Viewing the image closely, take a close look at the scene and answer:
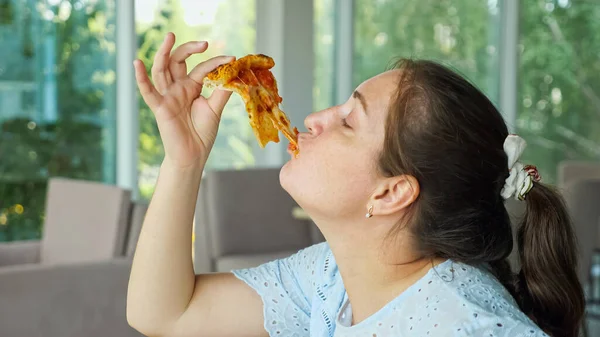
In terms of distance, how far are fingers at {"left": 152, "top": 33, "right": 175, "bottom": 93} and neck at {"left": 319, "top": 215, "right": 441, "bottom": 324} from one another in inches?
17.2

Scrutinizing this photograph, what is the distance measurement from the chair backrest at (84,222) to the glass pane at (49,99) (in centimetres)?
115

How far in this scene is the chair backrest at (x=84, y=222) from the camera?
342 centimetres

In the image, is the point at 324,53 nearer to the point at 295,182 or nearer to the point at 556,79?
the point at 556,79

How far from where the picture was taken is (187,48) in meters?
1.64

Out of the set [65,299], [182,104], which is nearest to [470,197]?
[182,104]

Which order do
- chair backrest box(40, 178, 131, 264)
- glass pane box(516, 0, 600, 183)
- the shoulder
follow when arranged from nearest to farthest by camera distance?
the shoulder < chair backrest box(40, 178, 131, 264) < glass pane box(516, 0, 600, 183)

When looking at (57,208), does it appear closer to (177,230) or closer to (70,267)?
(70,267)

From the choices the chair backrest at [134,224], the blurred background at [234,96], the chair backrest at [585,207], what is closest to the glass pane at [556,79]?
the blurred background at [234,96]

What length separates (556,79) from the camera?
24.0 ft

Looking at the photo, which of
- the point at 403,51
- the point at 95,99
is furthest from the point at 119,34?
the point at 403,51

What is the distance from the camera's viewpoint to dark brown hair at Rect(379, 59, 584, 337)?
1.38 meters

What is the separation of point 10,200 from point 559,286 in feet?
13.0

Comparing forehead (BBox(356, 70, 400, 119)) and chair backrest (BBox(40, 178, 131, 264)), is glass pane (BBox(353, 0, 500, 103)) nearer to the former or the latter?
chair backrest (BBox(40, 178, 131, 264))

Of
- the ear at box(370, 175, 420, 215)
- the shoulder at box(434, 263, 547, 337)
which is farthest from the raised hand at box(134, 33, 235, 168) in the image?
the shoulder at box(434, 263, 547, 337)
